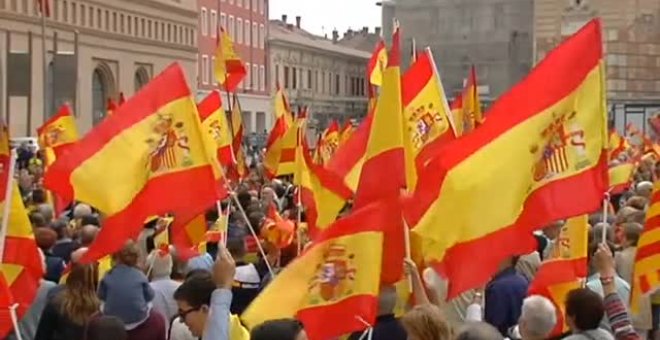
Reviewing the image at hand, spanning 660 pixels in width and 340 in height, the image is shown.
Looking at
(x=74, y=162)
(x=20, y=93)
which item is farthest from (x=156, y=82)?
(x=20, y=93)

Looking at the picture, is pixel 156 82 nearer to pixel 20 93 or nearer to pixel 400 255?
pixel 400 255

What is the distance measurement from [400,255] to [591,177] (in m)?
1.04

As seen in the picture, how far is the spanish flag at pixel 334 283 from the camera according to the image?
6.33 meters

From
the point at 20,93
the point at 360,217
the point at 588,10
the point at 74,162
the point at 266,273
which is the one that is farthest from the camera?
the point at 588,10

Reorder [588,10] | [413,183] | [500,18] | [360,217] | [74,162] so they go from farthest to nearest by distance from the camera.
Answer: [500,18] → [588,10] → [74,162] → [413,183] → [360,217]

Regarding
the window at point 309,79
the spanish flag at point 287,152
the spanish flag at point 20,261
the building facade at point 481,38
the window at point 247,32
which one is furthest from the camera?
the window at point 309,79

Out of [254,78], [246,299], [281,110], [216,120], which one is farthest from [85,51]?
[246,299]

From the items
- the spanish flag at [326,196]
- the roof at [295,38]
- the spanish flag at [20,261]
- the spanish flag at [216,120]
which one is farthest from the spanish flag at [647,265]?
the roof at [295,38]

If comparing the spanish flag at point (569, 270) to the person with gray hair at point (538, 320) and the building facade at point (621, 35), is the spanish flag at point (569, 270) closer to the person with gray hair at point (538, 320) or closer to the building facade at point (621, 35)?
the person with gray hair at point (538, 320)

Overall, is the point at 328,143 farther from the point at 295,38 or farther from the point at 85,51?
the point at 295,38

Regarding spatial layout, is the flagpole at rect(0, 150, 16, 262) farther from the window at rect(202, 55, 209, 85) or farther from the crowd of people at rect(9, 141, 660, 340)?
the window at rect(202, 55, 209, 85)

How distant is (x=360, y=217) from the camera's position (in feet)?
21.7

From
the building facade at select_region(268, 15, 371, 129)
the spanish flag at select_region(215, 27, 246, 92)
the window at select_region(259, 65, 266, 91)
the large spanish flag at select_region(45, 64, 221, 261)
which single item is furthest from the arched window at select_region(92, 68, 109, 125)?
the large spanish flag at select_region(45, 64, 221, 261)

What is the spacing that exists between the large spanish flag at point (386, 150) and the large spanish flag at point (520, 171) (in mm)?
144
